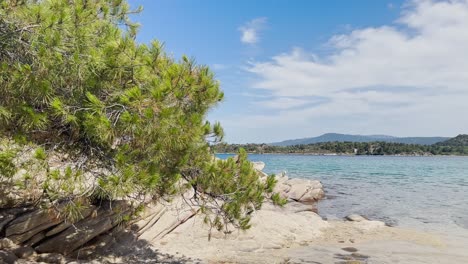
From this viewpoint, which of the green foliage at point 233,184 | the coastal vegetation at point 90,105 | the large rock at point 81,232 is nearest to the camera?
the coastal vegetation at point 90,105

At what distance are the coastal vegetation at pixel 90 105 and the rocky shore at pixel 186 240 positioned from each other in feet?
5.59

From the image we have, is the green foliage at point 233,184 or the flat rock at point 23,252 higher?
the green foliage at point 233,184

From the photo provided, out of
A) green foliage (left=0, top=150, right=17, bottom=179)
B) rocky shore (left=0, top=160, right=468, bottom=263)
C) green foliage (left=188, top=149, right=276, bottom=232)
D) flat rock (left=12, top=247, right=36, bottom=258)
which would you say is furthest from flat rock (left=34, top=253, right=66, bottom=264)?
green foliage (left=188, top=149, right=276, bottom=232)

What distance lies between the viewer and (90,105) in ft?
20.9

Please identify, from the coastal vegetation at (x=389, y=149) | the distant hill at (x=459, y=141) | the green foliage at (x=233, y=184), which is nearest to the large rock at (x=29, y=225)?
the green foliage at (x=233, y=184)

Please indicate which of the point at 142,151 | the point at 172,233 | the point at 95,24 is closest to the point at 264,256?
the point at 172,233

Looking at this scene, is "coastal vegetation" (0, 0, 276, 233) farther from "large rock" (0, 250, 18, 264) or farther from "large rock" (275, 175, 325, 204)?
"large rock" (275, 175, 325, 204)

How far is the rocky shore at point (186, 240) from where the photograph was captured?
374 inches

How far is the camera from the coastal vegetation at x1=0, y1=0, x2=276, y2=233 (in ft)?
20.3

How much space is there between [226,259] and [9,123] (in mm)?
7511

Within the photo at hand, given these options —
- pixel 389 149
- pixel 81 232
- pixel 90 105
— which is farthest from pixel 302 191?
pixel 389 149

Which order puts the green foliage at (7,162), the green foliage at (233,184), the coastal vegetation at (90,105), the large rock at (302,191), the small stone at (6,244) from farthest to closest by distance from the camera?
the large rock at (302,191), the small stone at (6,244), the green foliage at (233,184), the coastal vegetation at (90,105), the green foliage at (7,162)

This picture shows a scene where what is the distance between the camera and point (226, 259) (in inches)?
449

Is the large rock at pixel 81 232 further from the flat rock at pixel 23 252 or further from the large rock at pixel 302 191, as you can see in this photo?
the large rock at pixel 302 191
